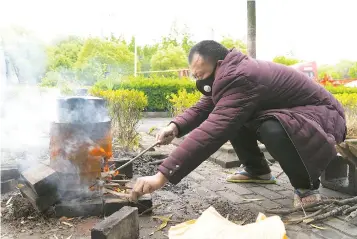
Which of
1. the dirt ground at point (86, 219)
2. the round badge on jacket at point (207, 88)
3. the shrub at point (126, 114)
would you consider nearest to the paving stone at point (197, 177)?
the dirt ground at point (86, 219)

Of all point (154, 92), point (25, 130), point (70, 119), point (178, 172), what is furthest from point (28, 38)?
point (154, 92)

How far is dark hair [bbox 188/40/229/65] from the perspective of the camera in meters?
2.80

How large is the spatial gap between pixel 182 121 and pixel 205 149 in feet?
3.29

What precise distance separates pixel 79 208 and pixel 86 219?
106 millimetres

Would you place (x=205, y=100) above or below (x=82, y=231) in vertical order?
above

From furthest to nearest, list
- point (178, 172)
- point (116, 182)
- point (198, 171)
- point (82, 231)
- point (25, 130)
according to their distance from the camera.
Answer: point (25, 130), point (198, 171), point (116, 182), point (82, 231), point (178, 172)

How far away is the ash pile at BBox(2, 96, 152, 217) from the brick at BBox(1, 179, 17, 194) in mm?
527

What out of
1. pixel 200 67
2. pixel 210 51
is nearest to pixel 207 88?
pixel 200 67

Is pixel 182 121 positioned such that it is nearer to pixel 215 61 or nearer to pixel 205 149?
pixel 215 61

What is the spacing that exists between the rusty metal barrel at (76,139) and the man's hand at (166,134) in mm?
530

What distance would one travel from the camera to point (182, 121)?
337cm

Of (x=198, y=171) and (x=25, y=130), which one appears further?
(x=25, y=130)

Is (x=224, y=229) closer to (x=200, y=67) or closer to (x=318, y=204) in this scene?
(x=318, y=204)

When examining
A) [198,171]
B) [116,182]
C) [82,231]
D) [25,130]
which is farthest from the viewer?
[25,130]
